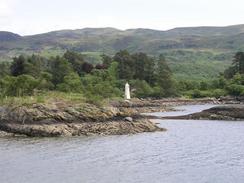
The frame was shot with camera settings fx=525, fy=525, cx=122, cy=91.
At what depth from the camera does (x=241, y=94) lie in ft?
427

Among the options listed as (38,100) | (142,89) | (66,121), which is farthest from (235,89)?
(66,121)

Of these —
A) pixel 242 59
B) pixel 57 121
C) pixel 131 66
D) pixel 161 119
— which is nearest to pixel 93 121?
pixel 57 121

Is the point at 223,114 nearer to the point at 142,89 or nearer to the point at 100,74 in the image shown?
the point at 100,74

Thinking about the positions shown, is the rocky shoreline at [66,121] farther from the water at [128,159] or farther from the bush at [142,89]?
the bush at [142,89]

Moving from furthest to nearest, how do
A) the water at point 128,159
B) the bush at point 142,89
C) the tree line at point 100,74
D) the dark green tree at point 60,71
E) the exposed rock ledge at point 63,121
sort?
the bush at point 142,89
the dark green tree at point 60,71
the tree line at point 100,74
the exposed rock ledge at point 63,121
the water at point 128,159

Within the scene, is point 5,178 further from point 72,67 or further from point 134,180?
point 72,67

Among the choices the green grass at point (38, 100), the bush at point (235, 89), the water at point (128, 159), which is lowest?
the bush at point (235, 89)

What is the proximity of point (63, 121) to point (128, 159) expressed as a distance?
18.6 meters

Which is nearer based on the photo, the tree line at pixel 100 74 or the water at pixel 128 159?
the water at pixel 128 159

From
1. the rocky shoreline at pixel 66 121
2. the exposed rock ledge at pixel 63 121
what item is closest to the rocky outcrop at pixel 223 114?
the rocky shoreline at pixel 66 121

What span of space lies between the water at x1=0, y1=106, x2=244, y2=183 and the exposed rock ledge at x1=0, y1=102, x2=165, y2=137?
2.82 metres

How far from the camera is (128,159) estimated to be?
4328 cm

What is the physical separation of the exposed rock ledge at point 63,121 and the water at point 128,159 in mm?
2819

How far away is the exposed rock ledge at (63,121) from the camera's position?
5844 cm
